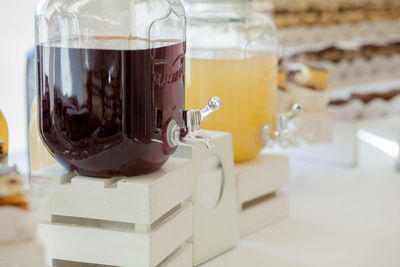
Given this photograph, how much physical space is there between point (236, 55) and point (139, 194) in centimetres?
36

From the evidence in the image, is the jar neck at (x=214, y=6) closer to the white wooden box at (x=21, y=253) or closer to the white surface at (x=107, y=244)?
the white surface at (x=107, y=244)

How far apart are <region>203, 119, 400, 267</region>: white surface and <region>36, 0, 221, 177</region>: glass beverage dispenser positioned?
0.23 metres

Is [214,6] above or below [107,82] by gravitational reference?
above

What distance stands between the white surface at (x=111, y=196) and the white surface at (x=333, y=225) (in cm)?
19

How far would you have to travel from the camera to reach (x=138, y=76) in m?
0.74

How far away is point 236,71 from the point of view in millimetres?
1007

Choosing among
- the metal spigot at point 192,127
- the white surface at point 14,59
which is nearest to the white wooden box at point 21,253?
the metal spigot at point 192,127

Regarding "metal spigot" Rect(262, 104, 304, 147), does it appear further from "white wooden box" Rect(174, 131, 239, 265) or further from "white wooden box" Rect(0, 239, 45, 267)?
"white wooden box" Rect(0, 239, 45, 267)

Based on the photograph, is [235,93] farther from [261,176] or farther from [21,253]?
[21,253]

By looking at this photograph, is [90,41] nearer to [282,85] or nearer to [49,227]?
[49,227]

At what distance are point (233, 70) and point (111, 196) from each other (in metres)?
0.34

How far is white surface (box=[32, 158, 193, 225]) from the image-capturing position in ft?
2.43

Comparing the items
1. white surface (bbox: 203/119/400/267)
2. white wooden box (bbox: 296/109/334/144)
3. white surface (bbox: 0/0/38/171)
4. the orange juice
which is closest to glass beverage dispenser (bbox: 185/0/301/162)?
the orange juice

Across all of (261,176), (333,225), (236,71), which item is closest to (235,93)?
(236,71)
